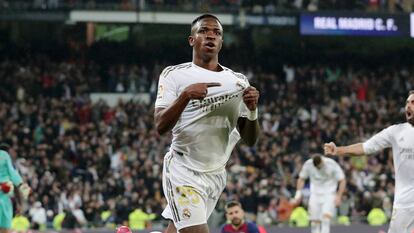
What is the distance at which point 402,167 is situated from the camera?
9.53m

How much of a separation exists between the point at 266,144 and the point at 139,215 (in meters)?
6.24

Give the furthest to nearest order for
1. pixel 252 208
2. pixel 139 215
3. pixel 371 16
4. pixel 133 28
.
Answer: pixel 133 28
pixel 371 16
pixel 252 208
pixel 139 215

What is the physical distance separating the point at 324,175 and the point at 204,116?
1102cm

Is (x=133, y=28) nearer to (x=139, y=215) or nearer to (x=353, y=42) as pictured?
(x=353, y=42)

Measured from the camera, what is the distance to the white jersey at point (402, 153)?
9.47 metres

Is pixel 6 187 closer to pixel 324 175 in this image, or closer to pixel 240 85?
pixel 324 175

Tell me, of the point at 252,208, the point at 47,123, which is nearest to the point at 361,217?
the point at 252,208

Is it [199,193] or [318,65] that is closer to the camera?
[199,193]

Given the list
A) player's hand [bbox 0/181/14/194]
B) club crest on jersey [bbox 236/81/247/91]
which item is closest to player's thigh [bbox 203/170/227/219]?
club crest on jersey [bbox 236/81/247/91]

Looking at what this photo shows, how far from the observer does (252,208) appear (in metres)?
22.8

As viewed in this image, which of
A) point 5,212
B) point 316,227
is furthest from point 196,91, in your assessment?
point 316,227

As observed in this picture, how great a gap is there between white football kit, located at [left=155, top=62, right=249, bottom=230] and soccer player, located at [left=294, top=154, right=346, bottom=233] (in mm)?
10502

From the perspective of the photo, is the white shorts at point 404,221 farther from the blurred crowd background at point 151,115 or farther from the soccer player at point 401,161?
the blurred crowd background at point 151,115

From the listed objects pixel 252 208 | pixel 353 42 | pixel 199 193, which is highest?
pixel 199 193
